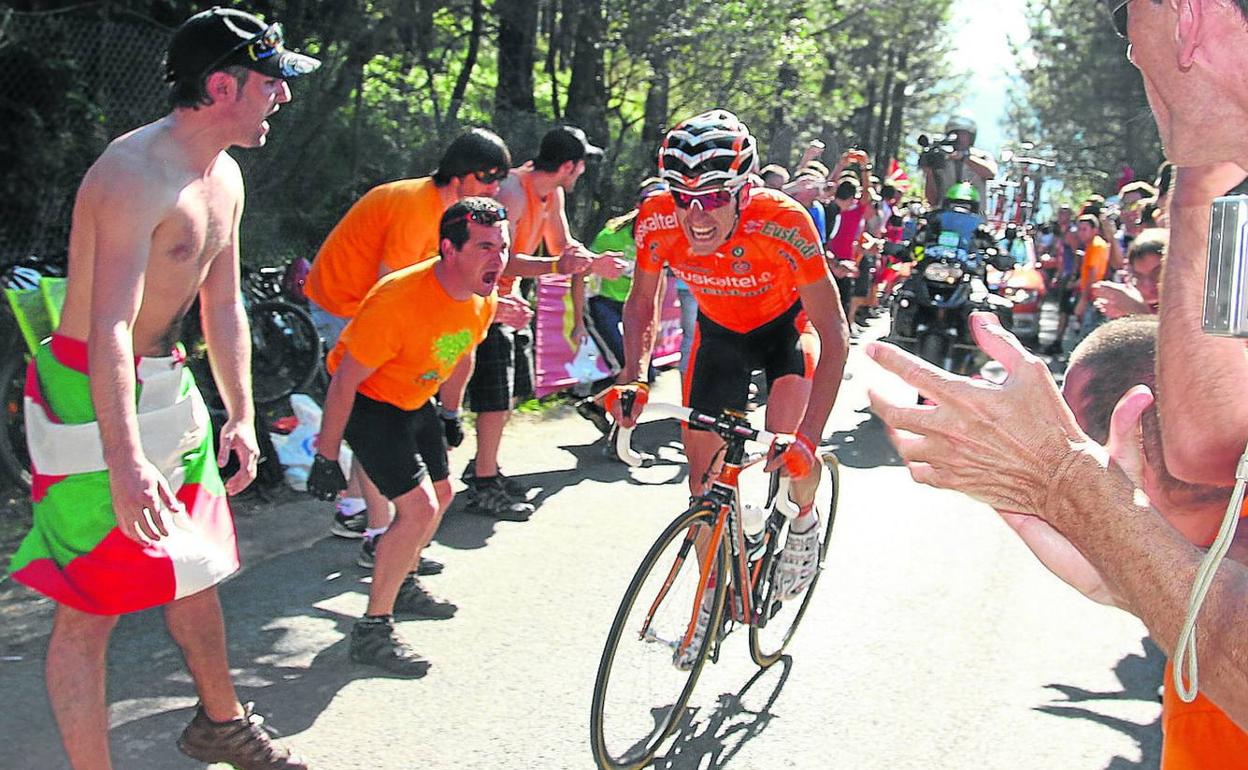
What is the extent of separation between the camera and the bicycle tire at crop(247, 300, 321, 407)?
8367mm

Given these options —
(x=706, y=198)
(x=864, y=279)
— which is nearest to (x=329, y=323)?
(x=706, y=198)

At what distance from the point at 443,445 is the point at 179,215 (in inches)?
78.7

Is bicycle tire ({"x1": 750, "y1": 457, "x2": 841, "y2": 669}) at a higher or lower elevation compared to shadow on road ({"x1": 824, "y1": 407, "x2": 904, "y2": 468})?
higher

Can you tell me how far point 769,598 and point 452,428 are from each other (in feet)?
6.66

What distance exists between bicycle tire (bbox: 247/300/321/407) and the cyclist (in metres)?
4.08

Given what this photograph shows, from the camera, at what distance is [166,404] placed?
11.2ft

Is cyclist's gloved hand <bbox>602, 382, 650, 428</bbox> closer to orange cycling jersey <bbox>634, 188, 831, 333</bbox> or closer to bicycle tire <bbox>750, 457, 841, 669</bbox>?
orange cycling jersey <bbox>634, 188, 831, 333</bbox>

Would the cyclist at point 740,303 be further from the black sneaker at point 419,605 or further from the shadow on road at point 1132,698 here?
the black sneaker at point 419,605

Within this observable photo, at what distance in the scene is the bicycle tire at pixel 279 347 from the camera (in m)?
8.37

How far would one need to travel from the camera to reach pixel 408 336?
466 centimetres

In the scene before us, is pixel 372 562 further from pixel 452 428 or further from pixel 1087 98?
pixel 1087 98

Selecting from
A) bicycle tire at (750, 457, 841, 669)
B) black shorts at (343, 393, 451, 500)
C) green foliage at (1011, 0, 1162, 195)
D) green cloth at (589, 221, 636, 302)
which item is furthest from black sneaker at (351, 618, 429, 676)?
green foliage at (1011, 0, 1162, 195)

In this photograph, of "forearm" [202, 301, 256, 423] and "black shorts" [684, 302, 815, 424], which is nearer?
"forearm" [202, 301, 256, 423]

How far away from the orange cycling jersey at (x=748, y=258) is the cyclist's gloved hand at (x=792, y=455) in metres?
0.68
